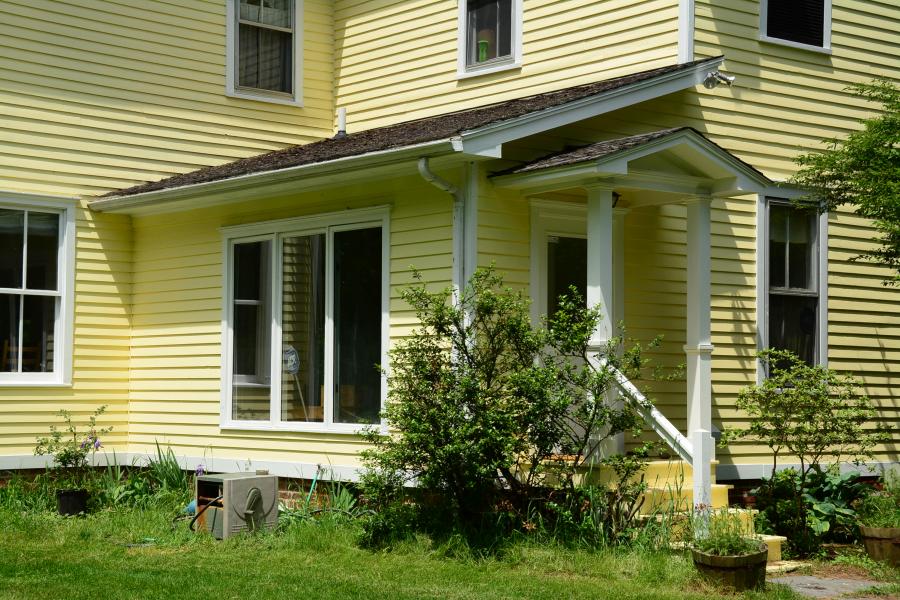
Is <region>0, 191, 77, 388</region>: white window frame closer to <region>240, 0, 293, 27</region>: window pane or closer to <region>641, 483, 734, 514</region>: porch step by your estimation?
<region>240, 0, 293, 27</region>: window pane

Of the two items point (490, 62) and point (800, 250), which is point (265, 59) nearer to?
point (490, 62)

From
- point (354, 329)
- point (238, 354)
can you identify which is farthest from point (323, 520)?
point (238, 354)

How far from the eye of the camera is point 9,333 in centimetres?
1416

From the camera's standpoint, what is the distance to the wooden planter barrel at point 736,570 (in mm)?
9289

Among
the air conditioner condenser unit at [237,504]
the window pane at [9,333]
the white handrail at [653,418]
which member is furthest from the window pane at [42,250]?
the white handrail at [653,418]

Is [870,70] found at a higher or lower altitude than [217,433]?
higher

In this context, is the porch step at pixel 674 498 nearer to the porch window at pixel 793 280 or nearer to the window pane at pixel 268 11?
the porch window at pixel 793 280

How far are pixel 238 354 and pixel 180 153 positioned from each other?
3144 mm

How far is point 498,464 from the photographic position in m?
10.3

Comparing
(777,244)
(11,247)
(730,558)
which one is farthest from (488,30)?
(730,558)

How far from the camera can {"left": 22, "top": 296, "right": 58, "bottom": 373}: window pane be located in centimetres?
1427

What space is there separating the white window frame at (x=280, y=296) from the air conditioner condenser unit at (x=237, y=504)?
1.03 m

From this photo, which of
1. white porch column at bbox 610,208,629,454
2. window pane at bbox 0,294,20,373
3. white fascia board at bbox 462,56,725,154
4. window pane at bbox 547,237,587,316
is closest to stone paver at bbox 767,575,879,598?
white porch column at bbox 610,208,629,454

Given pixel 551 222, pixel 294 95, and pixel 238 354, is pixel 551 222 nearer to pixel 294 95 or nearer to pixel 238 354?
pixel 238 354
